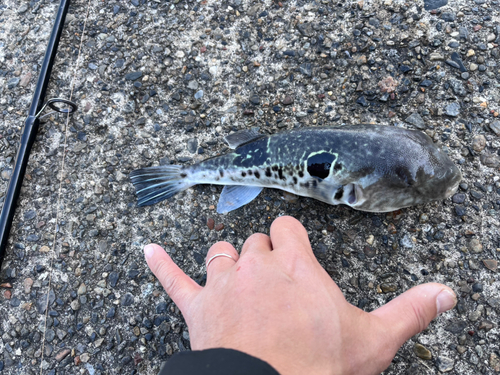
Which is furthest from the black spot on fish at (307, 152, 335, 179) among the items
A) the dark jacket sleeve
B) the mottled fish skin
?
the dark jacket sleeve

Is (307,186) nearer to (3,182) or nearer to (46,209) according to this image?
(46,209)

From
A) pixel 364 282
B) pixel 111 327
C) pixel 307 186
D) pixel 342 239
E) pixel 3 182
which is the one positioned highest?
pixel 307 186

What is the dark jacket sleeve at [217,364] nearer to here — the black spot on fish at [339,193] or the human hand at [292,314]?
the human hand at [292,314]

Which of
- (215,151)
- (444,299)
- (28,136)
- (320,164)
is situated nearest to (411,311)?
(444,299)

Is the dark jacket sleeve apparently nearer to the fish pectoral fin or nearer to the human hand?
the human hand

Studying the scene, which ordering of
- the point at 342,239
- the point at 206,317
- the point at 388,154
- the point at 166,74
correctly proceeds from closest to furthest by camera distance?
1. the point at 206,317
2. the point at 388,154
3. the point at 342,239
4. the point at 166,74

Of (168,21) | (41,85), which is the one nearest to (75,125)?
(41,85)

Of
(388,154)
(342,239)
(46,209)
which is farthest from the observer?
(46,209)
